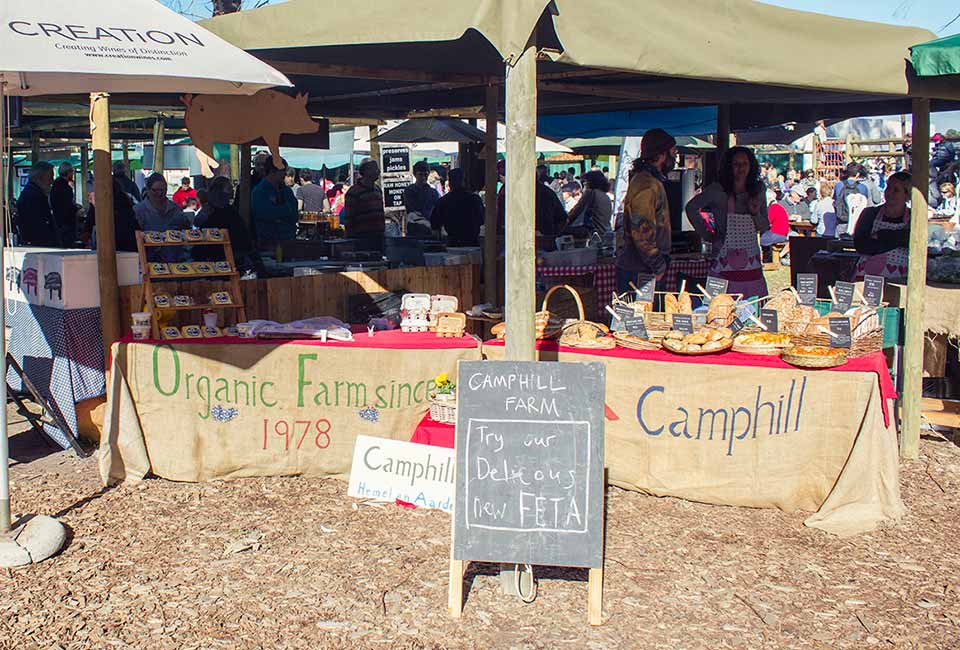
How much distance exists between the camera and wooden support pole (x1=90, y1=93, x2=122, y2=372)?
19.9 feet

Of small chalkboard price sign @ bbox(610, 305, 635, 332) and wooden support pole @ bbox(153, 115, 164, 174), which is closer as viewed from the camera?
small chalkboard price sign @ bbox(610, 305, 635, 332)

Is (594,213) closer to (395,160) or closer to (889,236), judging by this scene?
(889,236)

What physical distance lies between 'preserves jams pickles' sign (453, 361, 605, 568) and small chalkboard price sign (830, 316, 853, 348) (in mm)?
1801

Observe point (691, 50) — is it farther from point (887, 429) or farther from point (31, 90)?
point (31, 90)

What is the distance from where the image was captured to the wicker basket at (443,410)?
552cm

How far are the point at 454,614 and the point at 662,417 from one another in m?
1.88

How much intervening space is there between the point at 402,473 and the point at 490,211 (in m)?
2.82

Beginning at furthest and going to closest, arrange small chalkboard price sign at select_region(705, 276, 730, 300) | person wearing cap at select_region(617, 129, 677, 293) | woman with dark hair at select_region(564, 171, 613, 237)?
woman with dark hair at select_region(564, 171, 613, 237), person wearing cap at select_region(617, 129, 677, 293), small chalkboard price sign at select_region(705, 276, 730, 300)

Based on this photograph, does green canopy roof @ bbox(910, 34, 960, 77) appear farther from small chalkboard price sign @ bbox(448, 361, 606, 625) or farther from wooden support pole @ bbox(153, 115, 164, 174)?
wooden support pole @ bbox(153, 115, 164, 174)

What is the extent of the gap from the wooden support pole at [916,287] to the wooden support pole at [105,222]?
197 inches

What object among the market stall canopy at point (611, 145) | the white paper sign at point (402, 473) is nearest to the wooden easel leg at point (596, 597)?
the white paper sign at point (402, 473)

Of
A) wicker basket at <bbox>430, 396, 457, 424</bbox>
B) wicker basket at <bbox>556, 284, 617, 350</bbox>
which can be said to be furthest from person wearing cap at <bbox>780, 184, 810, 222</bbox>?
wicker basket at <bbox>430, 396, 457, 424</bbox>

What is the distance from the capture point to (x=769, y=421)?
5355 mm

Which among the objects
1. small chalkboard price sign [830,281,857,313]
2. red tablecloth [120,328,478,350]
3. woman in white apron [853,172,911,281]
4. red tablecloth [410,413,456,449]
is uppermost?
woman in white apron [853,172,911,281]
